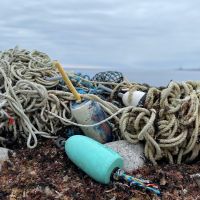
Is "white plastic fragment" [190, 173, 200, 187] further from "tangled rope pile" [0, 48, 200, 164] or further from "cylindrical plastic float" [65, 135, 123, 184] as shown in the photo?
"cylindrical plastic float" [65, 135, 123, 184]

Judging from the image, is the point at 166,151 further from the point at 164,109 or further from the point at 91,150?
the point at 91,150

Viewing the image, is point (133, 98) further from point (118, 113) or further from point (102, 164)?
point (102, 164)

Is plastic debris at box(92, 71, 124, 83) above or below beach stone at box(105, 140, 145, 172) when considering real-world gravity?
above

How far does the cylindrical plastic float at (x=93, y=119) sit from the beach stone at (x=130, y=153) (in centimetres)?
25

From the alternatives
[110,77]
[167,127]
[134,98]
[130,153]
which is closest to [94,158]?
[130,153]

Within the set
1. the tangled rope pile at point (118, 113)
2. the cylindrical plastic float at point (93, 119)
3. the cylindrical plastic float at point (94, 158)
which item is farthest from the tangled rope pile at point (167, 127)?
the cylindrical plastic float at point (94, 158)

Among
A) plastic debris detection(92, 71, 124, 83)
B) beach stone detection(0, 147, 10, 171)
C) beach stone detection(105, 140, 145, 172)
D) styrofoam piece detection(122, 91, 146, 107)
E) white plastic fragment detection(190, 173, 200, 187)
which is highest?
plastic debris detection(92, 71, 124, 83)

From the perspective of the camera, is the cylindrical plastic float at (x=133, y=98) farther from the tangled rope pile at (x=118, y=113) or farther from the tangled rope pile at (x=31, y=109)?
the tangled rope pile at (x=31, y=109)

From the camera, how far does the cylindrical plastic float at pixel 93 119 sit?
436cm

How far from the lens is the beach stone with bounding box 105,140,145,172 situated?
12.8 feet

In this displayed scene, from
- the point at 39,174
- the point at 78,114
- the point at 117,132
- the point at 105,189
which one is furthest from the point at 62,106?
the point at 105,189

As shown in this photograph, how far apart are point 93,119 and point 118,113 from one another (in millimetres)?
248

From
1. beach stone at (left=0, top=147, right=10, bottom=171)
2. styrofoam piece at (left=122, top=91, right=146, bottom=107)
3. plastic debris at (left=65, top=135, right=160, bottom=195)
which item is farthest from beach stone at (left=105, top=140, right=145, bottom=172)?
beach stone at (left=0, top=147, right=10, bottom=171)

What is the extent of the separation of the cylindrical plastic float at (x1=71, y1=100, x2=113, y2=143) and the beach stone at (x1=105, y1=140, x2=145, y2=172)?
0.81 feet
